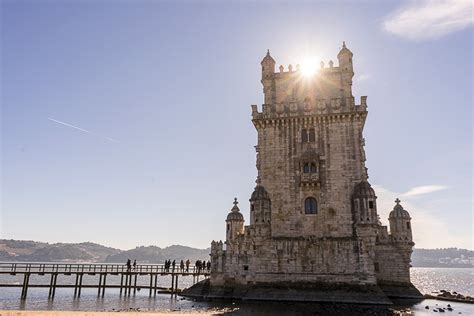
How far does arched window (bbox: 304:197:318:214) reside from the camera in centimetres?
3934

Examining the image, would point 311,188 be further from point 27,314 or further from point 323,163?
point 27,314

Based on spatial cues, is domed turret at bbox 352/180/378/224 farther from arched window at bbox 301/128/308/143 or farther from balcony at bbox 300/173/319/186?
arched window at bbox 301/128/308/143

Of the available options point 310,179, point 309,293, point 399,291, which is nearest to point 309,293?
point 309,293

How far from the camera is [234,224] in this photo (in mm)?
43281

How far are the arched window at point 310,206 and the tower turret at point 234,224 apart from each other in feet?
27.3

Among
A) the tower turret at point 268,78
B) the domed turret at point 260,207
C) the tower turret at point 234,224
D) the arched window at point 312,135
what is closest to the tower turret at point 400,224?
the arched window at point 312,135

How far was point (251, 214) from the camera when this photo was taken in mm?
40094

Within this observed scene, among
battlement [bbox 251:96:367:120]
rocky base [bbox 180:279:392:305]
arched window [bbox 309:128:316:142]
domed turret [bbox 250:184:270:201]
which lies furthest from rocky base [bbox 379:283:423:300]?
battlement [bbox 251:96:367:120]

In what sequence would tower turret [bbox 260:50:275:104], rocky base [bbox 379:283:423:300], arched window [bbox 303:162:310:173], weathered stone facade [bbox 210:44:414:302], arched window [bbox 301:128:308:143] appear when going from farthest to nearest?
1. tower turret [bbox 260:50:275:104]
2. arched window [bbox 301:128:308:143]
3. arched window [bbox 303:162:310:173]
4. rocky base [bbox 379:283:423:300]
5. weathered stone facade [bbox 210:44:414:302]

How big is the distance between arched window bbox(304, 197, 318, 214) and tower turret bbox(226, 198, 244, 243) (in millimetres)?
8309

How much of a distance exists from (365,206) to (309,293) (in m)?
10.2

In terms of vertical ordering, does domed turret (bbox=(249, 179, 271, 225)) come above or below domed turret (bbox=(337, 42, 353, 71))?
below

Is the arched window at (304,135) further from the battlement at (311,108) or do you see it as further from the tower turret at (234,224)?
the tower turret at (234,224)

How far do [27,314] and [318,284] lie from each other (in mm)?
24950
